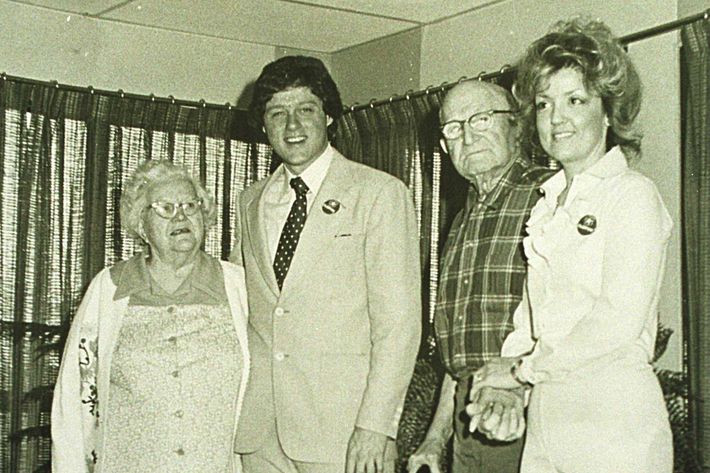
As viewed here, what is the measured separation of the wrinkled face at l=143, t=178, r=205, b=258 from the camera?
326 cm

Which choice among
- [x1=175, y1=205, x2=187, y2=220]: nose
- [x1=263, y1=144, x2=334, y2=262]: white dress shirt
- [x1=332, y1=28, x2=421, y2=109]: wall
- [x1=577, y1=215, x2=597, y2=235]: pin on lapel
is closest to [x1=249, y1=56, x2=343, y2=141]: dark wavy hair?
[x1=263, y1=144, x2=334, y2=262]: white dress shirt

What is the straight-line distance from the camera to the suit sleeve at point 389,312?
2.80 m

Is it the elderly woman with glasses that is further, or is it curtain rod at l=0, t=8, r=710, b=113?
curtain rod at l=0, t=8, r=710, b=113

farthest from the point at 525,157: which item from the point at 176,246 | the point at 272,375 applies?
the point at 176,246

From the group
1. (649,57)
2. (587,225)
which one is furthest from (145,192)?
(649,57)

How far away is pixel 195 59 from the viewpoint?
5.26 m

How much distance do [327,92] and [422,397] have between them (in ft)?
4.82

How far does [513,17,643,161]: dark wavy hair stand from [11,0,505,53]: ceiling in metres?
2.20

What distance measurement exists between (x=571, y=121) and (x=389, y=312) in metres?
0.80

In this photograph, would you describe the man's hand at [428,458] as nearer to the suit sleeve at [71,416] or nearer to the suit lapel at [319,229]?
the suit lapel at [319,229]

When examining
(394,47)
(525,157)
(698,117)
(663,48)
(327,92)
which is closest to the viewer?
(525,157)

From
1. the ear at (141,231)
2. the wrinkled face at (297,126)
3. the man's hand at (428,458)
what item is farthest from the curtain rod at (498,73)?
the man's hand at (428,458)

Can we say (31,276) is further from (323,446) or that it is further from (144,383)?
(323,446)

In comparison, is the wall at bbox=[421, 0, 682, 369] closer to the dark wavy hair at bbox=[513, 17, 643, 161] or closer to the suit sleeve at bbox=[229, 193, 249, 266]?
the dark wavy hair at bbox=[513, 17, 643, 161]
